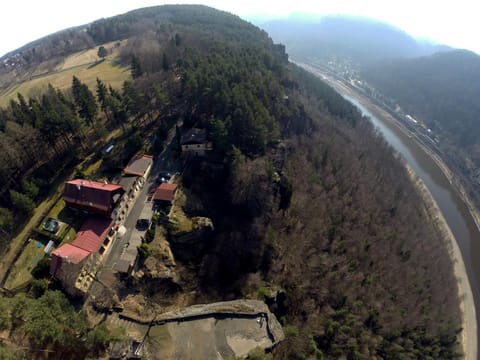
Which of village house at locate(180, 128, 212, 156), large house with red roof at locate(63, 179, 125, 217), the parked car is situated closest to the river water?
village house at locate(180, 128, 212, 156)

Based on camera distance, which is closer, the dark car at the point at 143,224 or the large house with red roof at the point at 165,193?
the dark car at the point at 143,224

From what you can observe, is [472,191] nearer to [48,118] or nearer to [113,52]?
[48,118]

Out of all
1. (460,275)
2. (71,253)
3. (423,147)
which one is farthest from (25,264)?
(423,147)

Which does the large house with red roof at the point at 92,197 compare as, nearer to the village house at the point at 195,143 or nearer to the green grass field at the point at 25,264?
the green grass field at the point at 25,264

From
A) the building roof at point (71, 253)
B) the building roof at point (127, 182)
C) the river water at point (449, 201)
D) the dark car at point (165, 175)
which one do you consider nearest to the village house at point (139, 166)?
the building roof at point (127, 182)

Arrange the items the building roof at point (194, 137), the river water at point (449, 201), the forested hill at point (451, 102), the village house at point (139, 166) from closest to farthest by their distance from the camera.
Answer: the village house at point (139, 166) → the building roof at point (194, 137) → the river water at point (449, 201) → the forested hill at point (451, 102)
